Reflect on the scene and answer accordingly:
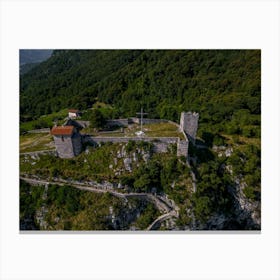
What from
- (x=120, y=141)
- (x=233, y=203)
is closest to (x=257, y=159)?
(x=233, y=203)

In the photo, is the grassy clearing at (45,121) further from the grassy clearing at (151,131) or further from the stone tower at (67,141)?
the stone tower at (67,141)

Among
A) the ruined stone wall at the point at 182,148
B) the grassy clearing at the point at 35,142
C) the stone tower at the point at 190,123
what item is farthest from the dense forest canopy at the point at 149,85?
the ruined stone wall at the point at 182,148

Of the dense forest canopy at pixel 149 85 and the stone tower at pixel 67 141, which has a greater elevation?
the dense forest canopy at pixel 149 85

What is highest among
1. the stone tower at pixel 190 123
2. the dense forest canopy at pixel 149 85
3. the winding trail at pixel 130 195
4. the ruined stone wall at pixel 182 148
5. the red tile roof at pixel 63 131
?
the dense forest canopy at pixel 149 85

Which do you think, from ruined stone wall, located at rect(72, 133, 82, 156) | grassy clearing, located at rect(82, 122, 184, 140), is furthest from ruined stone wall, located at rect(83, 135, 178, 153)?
grassy clearing, located at rect(82, 122, 184, 140)

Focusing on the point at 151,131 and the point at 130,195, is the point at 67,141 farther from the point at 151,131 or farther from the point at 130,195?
the point at 151,131

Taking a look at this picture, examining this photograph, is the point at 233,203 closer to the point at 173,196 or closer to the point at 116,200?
the point at 173,196

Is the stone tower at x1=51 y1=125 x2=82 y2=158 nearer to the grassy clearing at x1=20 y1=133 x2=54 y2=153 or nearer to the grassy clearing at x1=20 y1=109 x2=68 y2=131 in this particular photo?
the grassy clearing at x1=20 y1=133 x2=54 y2=153
